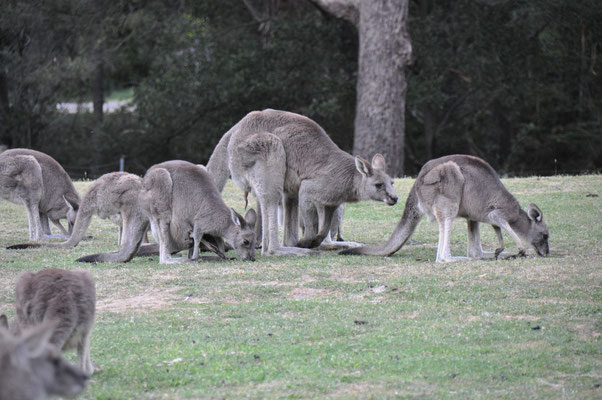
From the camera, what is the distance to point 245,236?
9.32 metres

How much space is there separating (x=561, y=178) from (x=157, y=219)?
9.80 m

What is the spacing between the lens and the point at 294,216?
1086cm

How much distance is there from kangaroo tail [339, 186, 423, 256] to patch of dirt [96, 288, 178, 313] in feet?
8.95

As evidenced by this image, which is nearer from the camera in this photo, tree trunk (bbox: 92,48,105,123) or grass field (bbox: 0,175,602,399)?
grass field (bbox: 0,175,602,399)

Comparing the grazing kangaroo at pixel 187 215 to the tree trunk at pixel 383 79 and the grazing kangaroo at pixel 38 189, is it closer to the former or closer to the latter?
the grazing kangaroo at pixel 38 189

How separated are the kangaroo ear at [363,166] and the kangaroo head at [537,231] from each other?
2053 millimetres

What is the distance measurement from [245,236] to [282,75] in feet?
54.8

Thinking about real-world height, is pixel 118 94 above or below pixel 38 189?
above

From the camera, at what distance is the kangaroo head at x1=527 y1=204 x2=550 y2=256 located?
30.6ft

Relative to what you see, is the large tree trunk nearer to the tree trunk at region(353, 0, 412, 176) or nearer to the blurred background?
the tree trunk at region(353, 0, 412, 176)

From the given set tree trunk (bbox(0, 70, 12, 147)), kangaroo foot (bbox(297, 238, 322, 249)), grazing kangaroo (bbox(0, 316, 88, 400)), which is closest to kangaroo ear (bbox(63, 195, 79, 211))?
kangaroo foot (bbox(297, 238, 322, 249))

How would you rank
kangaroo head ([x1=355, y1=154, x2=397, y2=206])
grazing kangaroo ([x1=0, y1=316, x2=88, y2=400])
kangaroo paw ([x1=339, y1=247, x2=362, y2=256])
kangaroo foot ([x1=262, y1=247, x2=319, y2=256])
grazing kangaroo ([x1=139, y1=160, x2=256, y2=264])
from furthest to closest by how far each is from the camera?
kangaroo head ([x1=355, y1=154, x2=397, y2=206]) → kangaroo foot ([x1=262, y1=247, x2=319, y2=256]) → kangaroo paw ([x1=339, y1=247, x2=362, y2=256]) → grazing kangaroo ([x1=139, y1=160, x2=256, y2=264]) → grazing kangaroo ([x1=0, y1=316, x2=88, y2=400])

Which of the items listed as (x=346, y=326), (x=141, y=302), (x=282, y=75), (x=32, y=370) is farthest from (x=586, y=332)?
(x=282, y=75)

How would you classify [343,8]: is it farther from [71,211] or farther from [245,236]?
[245,236]
